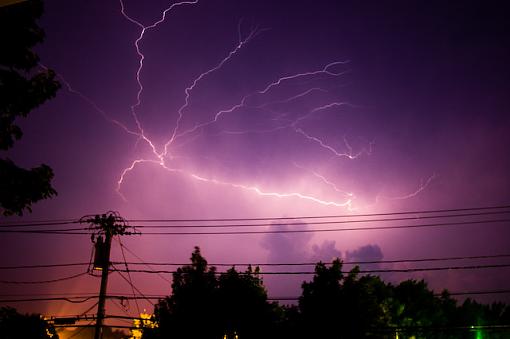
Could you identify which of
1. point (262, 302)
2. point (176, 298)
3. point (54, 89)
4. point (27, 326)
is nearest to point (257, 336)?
point (262, 302)

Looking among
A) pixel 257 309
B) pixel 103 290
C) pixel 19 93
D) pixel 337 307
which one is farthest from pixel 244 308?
pixel 19 93

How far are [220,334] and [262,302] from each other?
2.80 metres

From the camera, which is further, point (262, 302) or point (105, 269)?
point (262, 302)

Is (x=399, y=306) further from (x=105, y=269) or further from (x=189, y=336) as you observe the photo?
(x=105, y=269)

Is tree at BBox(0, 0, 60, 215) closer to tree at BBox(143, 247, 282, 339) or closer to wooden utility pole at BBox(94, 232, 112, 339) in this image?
wooden utility pole at BBox(94, 232, 112, 339)

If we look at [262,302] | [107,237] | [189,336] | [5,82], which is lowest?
[189,336]

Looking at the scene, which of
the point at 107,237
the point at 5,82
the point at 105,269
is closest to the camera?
the point at 5,82

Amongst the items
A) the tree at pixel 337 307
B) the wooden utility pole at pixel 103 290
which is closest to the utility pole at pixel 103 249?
the wooden utility pole at pixel 103 290

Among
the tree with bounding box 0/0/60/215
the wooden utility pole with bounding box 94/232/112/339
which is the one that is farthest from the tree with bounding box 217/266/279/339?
the tree with bounding box 0/0/60/215

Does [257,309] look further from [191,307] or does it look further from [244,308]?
[191,307]

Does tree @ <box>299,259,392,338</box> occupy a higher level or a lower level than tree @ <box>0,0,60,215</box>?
lower

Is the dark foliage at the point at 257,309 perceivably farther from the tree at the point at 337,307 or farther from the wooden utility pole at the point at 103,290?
the wooden utility pole at the point at 103,290

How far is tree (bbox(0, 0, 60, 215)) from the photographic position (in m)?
6.34

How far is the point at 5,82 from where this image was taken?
22.1 ft
